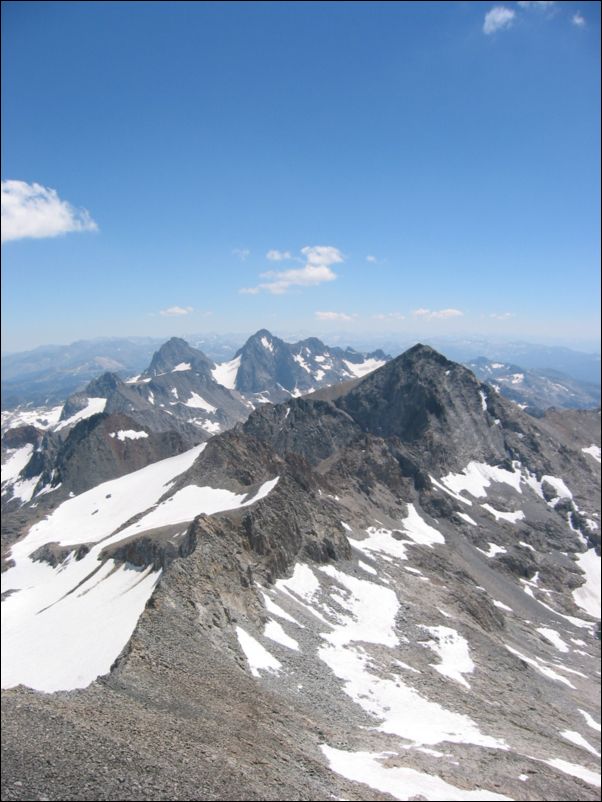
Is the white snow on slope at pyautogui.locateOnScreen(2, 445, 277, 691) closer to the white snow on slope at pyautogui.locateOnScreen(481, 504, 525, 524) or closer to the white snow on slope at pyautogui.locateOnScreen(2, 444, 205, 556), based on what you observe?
the white snow on slope at pyautogui.locateOnScreen(2, 444, 205, 556)

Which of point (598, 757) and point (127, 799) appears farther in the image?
point (598, 757)

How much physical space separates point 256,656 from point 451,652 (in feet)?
108

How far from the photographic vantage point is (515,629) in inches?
Answer: 3713

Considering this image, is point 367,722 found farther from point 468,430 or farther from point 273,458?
point 468,430

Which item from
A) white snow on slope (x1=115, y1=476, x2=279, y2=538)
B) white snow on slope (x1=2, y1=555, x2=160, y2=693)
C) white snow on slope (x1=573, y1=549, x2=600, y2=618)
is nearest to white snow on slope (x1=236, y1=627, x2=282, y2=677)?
white snow on slope (x1=2, y1=555, x2=160, y2=693)

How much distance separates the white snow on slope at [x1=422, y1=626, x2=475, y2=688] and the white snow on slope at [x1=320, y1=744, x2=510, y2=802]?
28.5m

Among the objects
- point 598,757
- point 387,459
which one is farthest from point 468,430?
point 598,757

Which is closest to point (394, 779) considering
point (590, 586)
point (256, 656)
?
point (256, 656)

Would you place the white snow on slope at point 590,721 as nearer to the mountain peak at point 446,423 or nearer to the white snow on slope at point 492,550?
the white snow on slope at point 492,550

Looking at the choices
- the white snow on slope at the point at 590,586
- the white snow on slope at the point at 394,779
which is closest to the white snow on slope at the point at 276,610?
the white snow on slope at the point at 394,779

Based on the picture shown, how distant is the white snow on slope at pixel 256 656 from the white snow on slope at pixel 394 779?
1117cm

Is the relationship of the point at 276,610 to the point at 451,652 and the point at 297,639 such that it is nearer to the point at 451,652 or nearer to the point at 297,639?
the point at 297,639

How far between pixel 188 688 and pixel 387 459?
115 m

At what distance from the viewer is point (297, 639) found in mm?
55531
